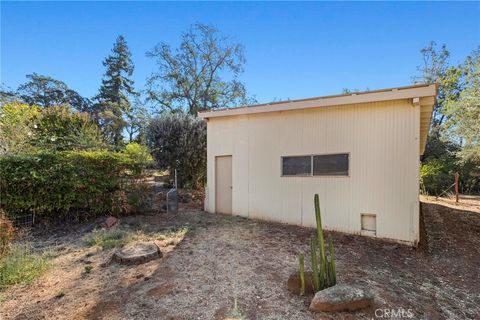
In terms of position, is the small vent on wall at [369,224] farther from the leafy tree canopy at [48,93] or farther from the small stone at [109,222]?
the leafy tree canopy at [48,93]

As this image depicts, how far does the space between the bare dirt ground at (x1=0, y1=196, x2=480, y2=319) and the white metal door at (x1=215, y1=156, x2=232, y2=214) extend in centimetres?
161

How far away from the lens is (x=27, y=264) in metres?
4.05

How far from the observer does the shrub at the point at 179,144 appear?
10461 millimetres

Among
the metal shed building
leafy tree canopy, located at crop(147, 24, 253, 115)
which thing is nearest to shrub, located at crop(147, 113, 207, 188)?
the metal shed building

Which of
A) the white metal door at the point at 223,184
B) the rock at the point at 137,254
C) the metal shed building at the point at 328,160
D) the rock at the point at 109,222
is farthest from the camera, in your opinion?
the white metal door at the point at 223,184

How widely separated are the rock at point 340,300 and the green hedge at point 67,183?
578 centimetres

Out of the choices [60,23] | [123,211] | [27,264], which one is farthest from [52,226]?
[60,23]

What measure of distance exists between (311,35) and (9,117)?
1127cm

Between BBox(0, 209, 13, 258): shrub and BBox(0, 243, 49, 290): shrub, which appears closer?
BBox(0, 243, 49, 290): shrub

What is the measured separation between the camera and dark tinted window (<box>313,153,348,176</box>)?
6.08 metres

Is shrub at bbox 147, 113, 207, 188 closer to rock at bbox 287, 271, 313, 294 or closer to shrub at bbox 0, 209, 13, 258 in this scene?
shrub at bbox 0, 209, 13, 258

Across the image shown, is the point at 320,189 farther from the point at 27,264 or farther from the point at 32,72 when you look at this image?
the point at 32,72

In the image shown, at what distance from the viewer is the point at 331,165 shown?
623cm

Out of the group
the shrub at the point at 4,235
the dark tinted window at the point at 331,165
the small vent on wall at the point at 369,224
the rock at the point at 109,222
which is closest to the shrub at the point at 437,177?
the small vent on wall at the point at 369,224
